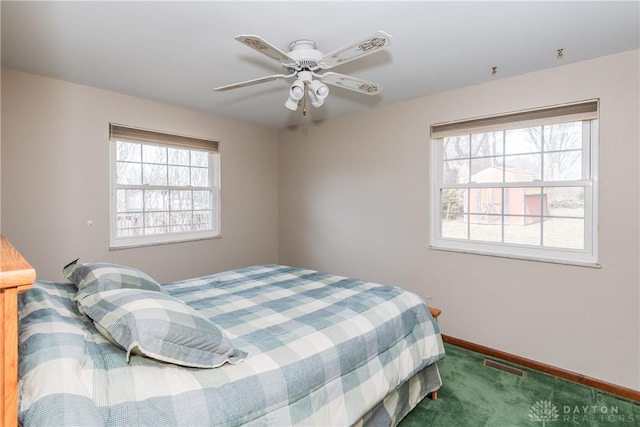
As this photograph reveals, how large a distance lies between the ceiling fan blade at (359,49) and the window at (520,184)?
172 centimetres

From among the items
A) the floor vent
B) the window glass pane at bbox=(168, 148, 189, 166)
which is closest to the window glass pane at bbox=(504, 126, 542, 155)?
the floor vent

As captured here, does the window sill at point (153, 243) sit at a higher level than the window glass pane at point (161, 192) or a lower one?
lower

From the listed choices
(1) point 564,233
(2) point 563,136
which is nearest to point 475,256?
(1) point 564,233

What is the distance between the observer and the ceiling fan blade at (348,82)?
2029 millimetres

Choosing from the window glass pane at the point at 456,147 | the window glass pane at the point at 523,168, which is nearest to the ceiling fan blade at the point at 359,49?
the window glass pane at the point at 456,147

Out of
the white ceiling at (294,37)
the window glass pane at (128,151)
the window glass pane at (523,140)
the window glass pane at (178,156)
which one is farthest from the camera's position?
the window glass pane at (178,156)

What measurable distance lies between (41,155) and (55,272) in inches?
39.5

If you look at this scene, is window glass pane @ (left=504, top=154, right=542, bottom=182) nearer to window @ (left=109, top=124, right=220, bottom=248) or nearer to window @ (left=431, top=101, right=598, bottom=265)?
window @ (left=431, top=101, right=598, bottom=265)

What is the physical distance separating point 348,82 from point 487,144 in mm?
1628

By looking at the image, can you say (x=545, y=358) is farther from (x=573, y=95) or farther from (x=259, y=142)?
(x=259, y=142)

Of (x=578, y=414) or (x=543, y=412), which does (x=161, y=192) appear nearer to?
(x=543, y=412)

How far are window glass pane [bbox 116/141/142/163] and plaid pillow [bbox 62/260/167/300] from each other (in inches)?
68.5

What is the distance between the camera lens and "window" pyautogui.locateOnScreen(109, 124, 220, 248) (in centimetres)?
328

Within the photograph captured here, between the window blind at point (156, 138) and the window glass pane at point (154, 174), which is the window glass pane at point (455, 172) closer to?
the window blind at point (156, 138)
